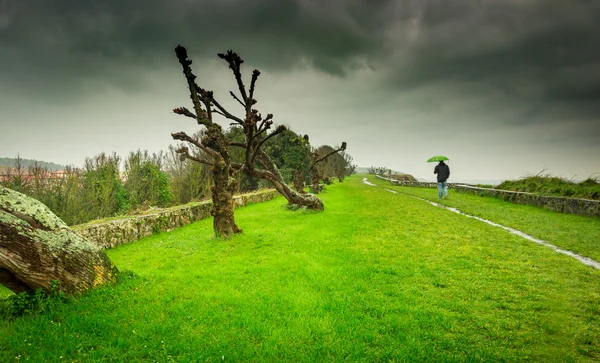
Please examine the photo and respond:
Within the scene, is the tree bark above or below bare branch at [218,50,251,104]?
below

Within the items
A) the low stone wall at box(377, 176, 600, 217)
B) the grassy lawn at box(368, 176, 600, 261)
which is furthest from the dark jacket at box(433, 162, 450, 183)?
the grassy lawn at box(368, 176, 600, 261)

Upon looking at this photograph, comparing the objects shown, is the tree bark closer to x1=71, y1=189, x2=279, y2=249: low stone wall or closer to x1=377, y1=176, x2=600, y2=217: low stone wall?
x1=71, y1=189, x2=279, y2=249: low stone wall

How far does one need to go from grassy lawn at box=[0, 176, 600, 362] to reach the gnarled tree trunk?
41 centimetres

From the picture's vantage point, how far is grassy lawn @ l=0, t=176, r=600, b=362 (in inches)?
141

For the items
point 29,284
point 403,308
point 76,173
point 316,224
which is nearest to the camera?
point 29,284

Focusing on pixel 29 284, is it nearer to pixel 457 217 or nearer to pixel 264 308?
pixel 264 308

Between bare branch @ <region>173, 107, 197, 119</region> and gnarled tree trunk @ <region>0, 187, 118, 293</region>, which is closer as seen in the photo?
gnarled tree trunk @ <region>0, 187, 118, 293</region>

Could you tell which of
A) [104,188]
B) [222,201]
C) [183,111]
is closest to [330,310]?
[222,201]

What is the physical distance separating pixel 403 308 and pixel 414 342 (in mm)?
900

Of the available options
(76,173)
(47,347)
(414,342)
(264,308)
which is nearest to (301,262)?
(264,308)

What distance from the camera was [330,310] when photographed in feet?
15.2

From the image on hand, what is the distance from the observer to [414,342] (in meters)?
3.76

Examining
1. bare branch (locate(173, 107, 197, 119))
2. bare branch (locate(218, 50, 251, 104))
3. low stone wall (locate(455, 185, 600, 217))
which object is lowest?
low stone wall (locate(455, 185, 600, 217))

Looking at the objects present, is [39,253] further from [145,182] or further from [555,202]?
[555,202]
